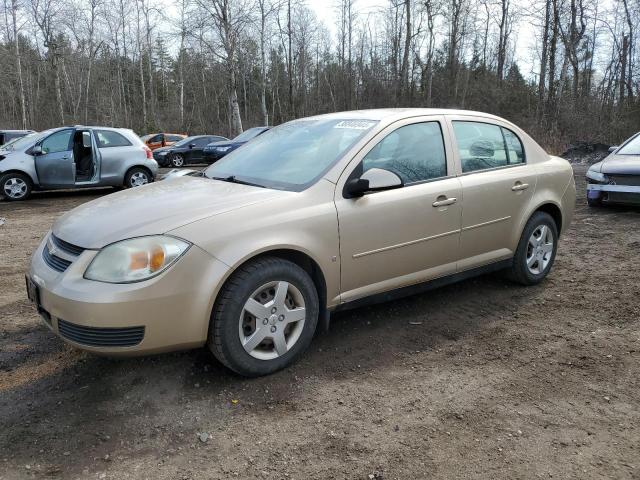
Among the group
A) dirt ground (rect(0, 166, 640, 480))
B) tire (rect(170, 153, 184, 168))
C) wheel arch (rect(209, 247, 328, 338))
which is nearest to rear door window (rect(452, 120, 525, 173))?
dirt ground (rect(0, 166, 640, 480))

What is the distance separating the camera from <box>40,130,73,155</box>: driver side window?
1106 centimetres

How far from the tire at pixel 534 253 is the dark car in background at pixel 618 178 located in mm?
3941

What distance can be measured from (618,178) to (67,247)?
8012 mm

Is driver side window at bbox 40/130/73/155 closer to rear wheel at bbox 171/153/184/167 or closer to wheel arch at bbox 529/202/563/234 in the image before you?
rear wheel at bbox 171/153/184/167

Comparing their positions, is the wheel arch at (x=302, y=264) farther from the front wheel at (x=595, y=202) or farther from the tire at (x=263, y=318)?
the front wheel at (x=595, y=202)

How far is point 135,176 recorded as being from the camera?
12133 mm

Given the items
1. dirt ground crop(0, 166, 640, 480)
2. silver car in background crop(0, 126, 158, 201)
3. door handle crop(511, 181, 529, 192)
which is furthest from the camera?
silver car in background crop(0, 126, 158, 201)

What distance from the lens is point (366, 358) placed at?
3.47 m

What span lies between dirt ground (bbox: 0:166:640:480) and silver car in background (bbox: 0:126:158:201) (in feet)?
24.9

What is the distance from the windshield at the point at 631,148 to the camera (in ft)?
28.2

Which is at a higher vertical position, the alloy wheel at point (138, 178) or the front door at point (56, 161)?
the front door at point (56, 161)

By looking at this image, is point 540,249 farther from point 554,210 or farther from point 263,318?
point 263,318

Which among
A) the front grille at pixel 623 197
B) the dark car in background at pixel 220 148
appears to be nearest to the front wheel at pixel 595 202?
the front grille at pixel 623 197

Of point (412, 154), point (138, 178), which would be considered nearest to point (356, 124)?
point (412, 154)
